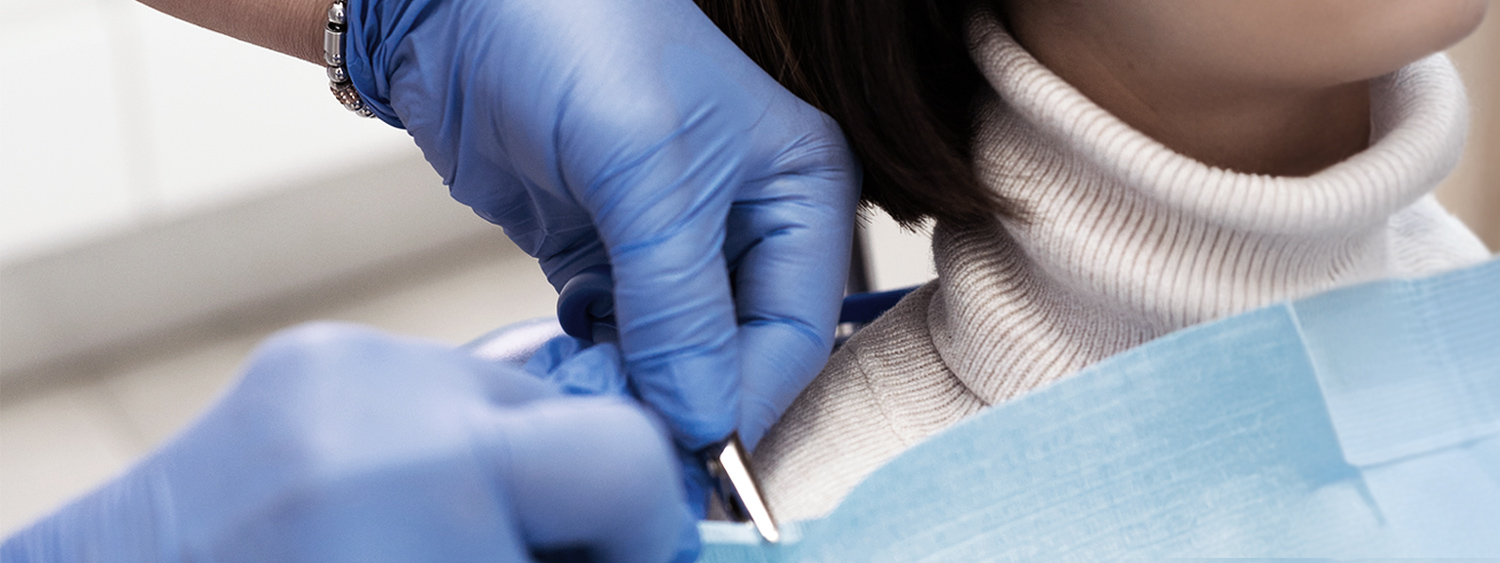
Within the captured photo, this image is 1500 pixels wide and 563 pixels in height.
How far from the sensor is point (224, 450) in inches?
15.2

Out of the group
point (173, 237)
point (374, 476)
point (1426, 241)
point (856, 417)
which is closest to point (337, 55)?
point (856, 417)

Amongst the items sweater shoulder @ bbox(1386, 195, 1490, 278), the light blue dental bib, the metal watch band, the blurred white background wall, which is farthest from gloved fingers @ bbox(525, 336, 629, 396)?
the blurred white background wall

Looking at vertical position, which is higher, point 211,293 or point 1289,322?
point 1289,322

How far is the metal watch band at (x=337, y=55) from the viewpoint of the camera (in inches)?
33.2

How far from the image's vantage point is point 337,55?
0.85m

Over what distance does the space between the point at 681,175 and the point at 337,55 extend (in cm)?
34

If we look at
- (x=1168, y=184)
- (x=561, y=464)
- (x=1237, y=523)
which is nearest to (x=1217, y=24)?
(x=1168, y=184)

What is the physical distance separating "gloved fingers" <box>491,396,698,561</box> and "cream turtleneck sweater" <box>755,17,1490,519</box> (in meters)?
0.20

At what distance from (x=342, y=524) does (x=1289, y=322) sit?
14.9 inches

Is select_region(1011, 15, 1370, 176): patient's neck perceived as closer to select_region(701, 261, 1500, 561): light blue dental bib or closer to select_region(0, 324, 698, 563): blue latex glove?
select_region(701, 261, 1500, 561): light blue dental bib

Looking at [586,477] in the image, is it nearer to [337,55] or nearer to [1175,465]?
[1175,465]

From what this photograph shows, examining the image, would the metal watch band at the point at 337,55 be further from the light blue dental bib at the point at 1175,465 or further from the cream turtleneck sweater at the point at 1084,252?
the light blue dental bib at the point at 1175,465

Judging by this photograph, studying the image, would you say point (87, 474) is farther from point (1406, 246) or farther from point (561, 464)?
point (1406, 246)

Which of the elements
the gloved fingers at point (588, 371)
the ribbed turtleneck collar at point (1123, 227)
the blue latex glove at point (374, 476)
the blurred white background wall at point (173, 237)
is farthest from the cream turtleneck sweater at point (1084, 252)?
the blurred white background wall at point (173, 237)
